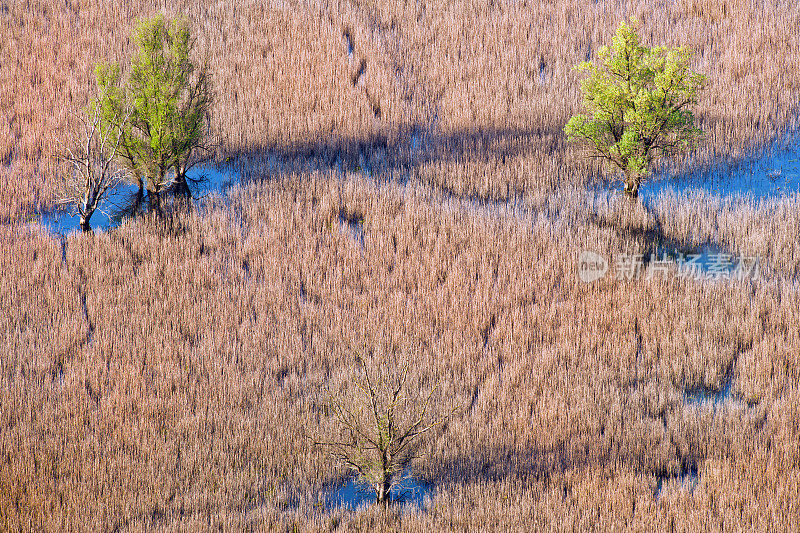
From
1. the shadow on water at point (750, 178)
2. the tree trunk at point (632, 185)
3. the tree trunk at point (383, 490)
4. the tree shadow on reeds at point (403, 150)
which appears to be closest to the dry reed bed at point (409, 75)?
the tree shadow on reeds at point (403, 150)

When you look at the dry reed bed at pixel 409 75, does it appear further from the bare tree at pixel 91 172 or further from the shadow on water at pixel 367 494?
the shadow on water at pixel 367 494

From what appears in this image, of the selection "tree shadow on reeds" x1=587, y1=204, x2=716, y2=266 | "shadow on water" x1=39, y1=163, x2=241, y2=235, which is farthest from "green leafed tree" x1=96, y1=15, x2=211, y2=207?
"tree shadow on reeds" x1=587, y1=204, x2=716, y2=266

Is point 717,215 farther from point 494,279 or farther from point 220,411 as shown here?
point 220,411

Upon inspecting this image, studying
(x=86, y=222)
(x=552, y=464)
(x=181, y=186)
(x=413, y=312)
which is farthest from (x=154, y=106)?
(x=552, y=464)

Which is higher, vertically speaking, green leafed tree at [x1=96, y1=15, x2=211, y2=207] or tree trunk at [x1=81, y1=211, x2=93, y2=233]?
green leafed tree at [x1=96, y1=15, x2=211, y2=207]

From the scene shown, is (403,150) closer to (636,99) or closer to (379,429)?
(636,99)

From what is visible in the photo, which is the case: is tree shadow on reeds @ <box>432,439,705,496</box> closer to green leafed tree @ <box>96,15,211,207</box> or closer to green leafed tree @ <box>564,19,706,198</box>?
green leafed tree @ <box>564,19,706,198</box>

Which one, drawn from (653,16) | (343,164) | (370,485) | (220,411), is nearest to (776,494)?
(370,485)
